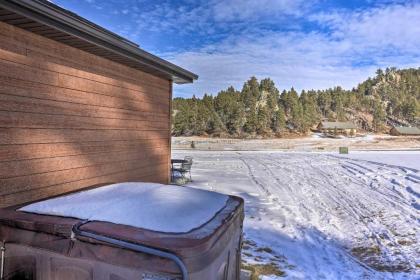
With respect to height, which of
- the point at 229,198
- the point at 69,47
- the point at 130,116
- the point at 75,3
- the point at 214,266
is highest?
the point at 75,3

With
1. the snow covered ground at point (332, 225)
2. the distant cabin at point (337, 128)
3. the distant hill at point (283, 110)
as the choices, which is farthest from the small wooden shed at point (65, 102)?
the distant cabin at point (337, 128)

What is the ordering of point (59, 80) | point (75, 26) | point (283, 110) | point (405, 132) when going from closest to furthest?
point (75, 26), point (59, 80), point (405, 132), point (283, 110)

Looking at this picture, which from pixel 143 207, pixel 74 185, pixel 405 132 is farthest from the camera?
pixel 405 132

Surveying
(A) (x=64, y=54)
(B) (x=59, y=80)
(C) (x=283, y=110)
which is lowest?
(B) (x=59, y=80)

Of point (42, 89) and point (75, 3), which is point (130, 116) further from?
point (75, 3)

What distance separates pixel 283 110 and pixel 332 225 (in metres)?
72.6

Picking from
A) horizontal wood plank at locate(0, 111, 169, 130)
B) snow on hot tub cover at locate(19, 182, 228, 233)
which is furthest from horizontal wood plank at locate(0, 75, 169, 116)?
snow on hot tub cover at locate(19, 182, 228, 233)

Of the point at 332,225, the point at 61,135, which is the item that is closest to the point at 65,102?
the point at 61,135

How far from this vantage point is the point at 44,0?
3500mm

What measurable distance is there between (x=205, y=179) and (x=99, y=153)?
687 cm

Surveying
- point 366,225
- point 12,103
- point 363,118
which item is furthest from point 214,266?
point 363,118

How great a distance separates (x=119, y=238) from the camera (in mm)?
1911

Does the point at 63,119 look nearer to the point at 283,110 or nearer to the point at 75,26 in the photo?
the point at 75,26

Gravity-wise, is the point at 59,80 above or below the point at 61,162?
above
